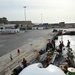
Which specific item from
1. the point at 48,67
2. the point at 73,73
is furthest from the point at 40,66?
the point at 73,73

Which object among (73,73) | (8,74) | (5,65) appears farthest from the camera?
(5,65)

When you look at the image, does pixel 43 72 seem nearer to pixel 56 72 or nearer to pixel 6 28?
pixel 56 72

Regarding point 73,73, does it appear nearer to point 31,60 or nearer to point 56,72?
point 56,72

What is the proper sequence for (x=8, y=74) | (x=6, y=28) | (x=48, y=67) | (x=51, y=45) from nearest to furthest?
(x=48, y=67) → (x=8, y=74) → (x=51, y=45) → (x=6, y=28)

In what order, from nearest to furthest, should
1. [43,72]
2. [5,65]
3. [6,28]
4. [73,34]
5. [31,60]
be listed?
[43,72] → [5,65] → [31,60] → [73,34] → [6,28]

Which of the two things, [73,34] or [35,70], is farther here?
[73,34]

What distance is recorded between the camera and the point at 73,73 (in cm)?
1218

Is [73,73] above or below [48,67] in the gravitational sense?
below

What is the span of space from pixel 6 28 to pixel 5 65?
207ft

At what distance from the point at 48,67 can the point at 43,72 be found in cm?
67

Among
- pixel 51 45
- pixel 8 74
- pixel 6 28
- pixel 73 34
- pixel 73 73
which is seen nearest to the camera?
pixel 73 73

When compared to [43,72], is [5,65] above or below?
below

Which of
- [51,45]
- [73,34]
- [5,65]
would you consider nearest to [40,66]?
[5,65]

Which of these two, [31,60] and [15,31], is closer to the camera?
[31,60]
